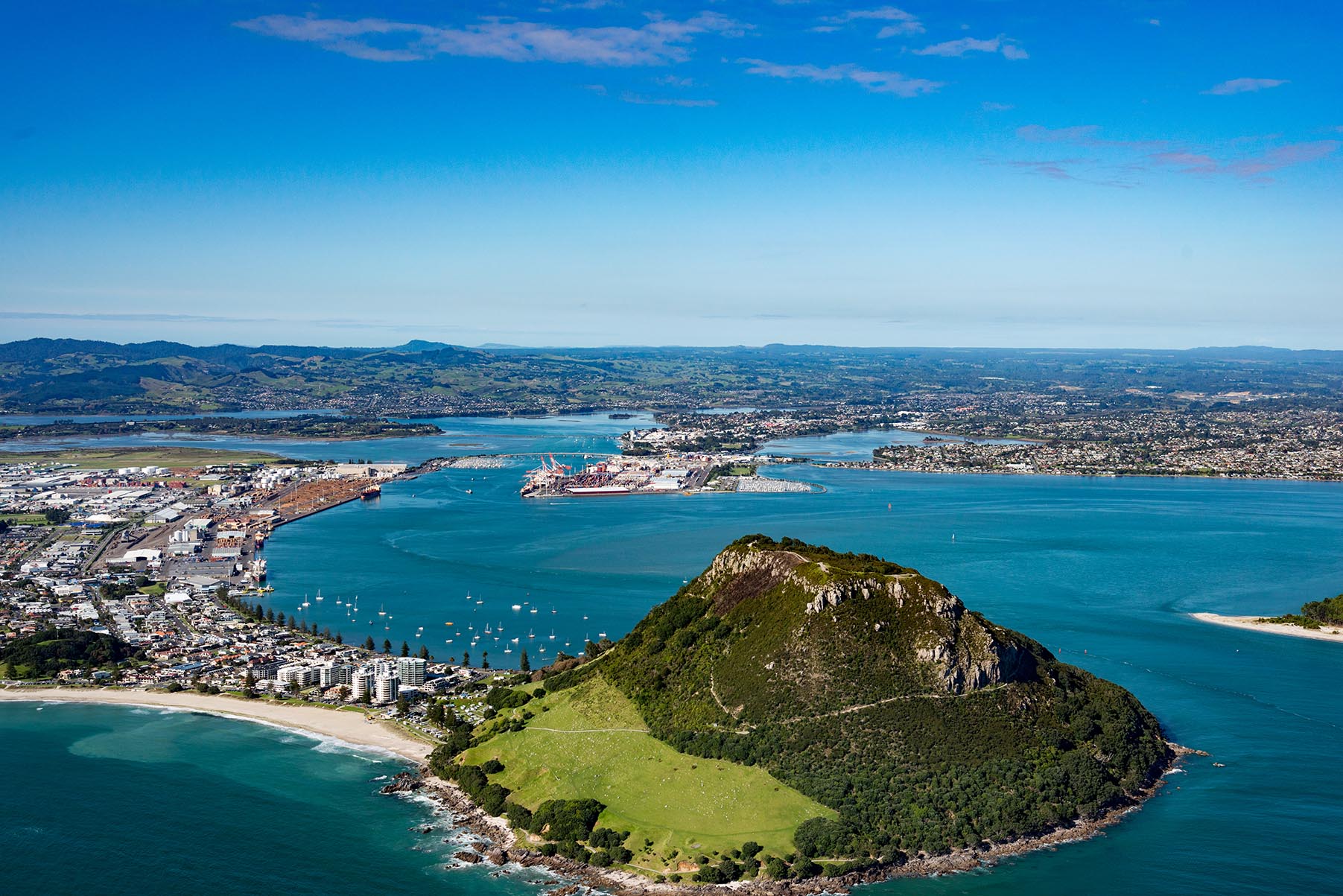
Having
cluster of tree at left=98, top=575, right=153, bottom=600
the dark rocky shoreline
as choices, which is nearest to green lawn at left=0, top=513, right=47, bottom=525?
cluster of tree at left=98, top=575, right=153, bottom=600

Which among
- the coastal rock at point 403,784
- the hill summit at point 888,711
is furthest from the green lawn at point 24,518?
the hill summit at point 888,711

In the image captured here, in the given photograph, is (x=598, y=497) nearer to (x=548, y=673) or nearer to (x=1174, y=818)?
(x=548, y=673)

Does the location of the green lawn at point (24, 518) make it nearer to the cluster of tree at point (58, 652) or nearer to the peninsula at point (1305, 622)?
the cluster of tree at point (58, 652)

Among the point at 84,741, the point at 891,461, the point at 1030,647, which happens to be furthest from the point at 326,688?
the point at 891,461

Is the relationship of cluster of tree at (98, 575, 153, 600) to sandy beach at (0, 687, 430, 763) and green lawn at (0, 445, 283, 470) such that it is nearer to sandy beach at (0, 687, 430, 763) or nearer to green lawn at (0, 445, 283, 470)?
sandy beach at (0, 687, 430, 763)

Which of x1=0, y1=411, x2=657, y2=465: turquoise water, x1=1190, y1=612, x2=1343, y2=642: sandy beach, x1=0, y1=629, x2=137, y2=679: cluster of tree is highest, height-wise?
x1=0, y1=411, x2=657, y2=465: turquoise water

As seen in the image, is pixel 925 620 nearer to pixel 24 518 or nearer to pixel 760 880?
pixel 760 880
